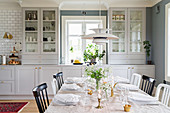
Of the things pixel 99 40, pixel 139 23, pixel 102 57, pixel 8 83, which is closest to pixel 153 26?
pixel 139 23

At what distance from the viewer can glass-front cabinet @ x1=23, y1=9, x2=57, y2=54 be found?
193 inches

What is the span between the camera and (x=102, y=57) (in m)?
5.12

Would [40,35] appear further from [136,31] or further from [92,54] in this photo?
[136,31]

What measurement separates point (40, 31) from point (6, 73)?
151cm

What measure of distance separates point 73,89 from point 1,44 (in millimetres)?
3720

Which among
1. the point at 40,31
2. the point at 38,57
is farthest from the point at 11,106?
the point at 40,31

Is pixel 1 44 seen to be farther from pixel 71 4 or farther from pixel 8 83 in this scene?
pixel 71 4

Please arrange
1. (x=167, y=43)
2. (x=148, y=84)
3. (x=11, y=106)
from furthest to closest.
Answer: (x=11, y=106), (x=167, y=43), (x=148, y=84)

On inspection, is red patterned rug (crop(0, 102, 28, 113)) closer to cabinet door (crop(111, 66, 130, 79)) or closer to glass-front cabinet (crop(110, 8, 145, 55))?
cabinet door (crop(111, 66, 130, 79))

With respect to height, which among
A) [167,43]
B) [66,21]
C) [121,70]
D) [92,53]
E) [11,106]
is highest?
[66,21]

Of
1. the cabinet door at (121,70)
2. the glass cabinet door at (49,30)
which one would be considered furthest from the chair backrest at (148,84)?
the glass cabinet door at (49,30)

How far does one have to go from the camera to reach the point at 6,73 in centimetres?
472

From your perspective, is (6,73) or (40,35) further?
(40,35)

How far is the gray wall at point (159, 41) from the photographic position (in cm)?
404
